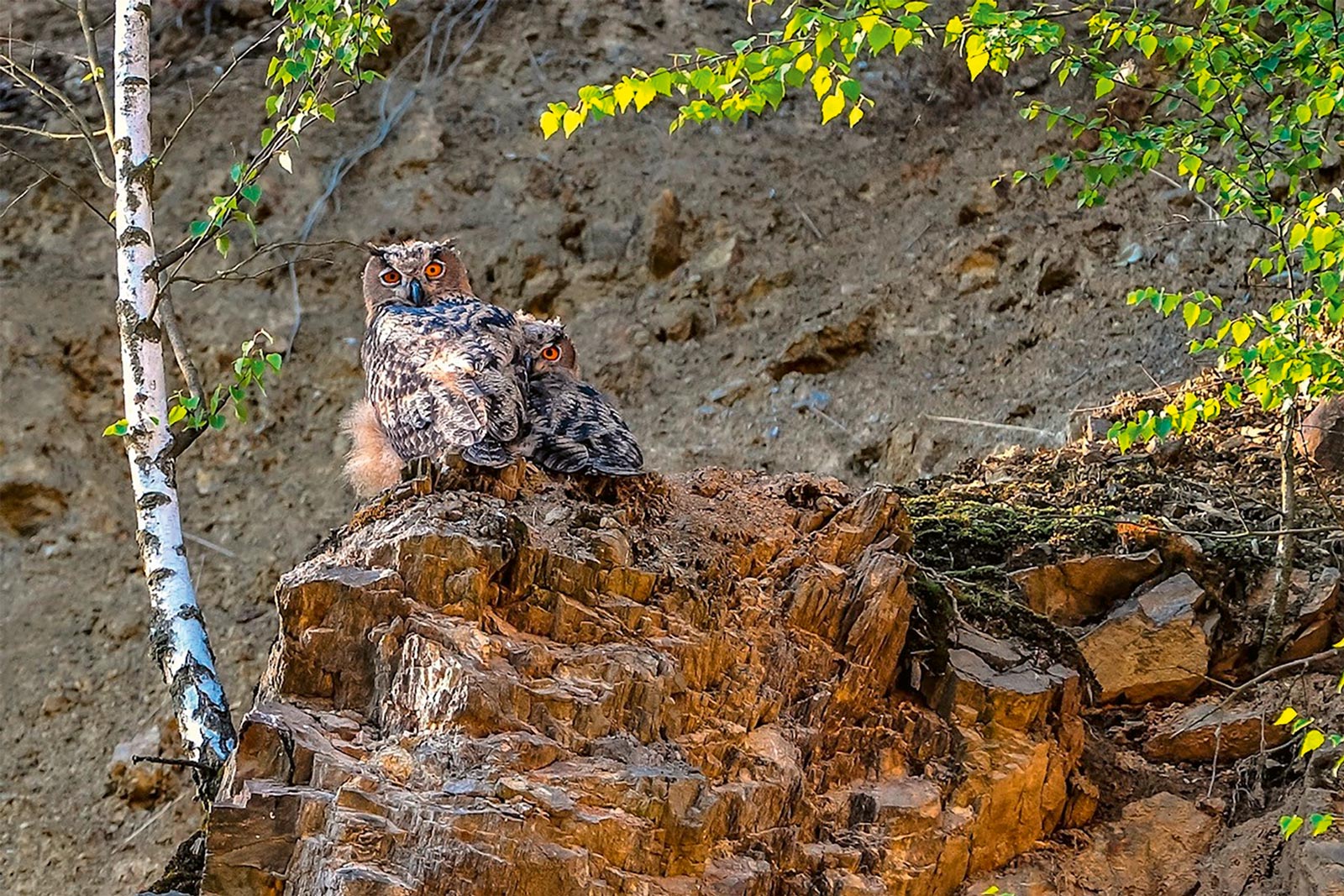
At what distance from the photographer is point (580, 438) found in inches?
147

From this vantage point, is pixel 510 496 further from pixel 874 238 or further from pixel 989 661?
pixel 874 238

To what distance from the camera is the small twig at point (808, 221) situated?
9375 millimetres

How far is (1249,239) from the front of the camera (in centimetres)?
784

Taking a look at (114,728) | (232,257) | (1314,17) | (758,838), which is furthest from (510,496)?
(232,257)

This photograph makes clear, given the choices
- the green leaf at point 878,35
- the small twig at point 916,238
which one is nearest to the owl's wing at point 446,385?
the green leaf at point 878,35

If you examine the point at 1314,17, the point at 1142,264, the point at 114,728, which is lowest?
the point at 114,728

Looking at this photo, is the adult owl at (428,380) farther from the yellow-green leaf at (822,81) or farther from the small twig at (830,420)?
the small twig at (830,420)

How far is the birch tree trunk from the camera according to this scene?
4.03 m

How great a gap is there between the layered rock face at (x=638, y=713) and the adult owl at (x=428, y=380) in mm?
256

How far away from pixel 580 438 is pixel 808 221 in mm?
6110

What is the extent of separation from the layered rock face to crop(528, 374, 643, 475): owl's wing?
10 cm

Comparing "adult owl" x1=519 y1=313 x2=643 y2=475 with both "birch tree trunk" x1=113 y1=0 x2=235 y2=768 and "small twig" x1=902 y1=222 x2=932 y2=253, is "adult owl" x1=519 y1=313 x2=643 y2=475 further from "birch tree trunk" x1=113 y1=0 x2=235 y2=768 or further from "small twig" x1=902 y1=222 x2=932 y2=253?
"small twig" x1=902 y1=222 x2=932 y2=253

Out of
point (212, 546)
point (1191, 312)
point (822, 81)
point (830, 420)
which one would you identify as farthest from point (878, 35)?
point (212, 546)

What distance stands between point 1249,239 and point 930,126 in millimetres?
A: 2886
